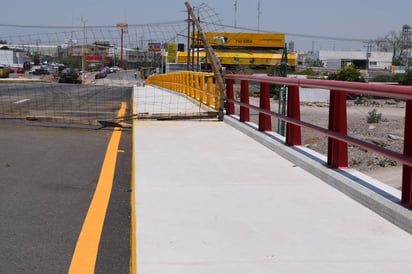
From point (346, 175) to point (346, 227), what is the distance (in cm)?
143

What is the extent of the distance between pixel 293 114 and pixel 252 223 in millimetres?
3271

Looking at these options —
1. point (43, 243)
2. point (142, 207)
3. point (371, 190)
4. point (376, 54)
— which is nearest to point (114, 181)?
point (142, 207)

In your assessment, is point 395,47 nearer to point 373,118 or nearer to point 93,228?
point 373,118

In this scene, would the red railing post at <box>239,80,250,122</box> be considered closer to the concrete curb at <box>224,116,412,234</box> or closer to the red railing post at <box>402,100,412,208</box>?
the concrete curb at <box>224,116,412,234</box>

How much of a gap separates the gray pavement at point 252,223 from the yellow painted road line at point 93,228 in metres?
0.38

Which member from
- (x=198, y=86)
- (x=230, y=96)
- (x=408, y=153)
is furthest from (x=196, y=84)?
(x=408, y=153)

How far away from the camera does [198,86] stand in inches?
736

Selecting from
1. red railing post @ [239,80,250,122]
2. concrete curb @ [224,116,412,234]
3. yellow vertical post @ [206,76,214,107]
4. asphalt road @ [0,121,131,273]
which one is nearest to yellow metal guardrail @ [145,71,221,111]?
yellow vertical post @ [206,76,214,107]

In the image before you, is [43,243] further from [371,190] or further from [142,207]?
[371,190]

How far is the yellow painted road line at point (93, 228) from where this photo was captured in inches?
170

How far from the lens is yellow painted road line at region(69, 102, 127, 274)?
4312 millimetres

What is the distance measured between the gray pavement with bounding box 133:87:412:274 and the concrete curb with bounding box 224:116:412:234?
7 centimetres

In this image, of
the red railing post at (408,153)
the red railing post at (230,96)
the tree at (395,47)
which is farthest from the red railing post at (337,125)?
the tree at (395,47)

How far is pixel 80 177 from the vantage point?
24.6 ft
